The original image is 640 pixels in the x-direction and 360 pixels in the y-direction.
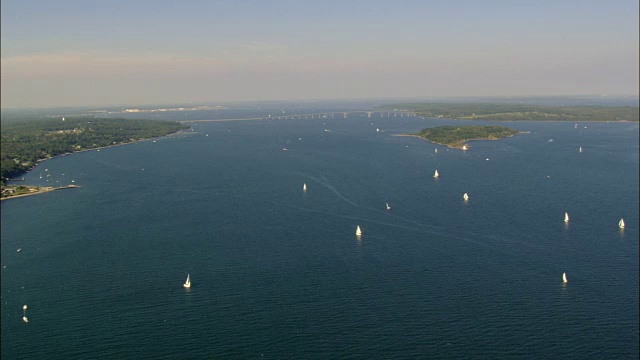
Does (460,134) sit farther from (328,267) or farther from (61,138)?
(61,138)

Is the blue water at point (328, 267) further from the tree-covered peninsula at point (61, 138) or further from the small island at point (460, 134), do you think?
the small island at point (460, 134)

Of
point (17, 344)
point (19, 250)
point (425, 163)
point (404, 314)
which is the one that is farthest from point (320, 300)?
point (425, 163)

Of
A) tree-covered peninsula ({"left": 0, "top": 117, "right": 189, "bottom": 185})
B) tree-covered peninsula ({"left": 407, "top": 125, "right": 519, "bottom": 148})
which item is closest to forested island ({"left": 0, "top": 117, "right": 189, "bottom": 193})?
tree-covered peninsula ({"left": 0, "top": 117, "right": 189, "bottom": 185})

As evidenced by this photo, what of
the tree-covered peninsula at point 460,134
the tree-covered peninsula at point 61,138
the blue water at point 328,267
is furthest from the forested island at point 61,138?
the tree-covered peninsula at point 460,134

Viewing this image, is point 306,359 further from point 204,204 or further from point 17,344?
point 204,204

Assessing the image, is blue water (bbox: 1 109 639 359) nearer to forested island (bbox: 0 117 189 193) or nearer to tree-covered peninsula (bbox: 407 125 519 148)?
forested island (bbox: 0 117 189 193)

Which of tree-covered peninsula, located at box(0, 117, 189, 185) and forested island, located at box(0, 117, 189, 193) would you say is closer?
forested island, located at box(0, 117, 189, 193)
